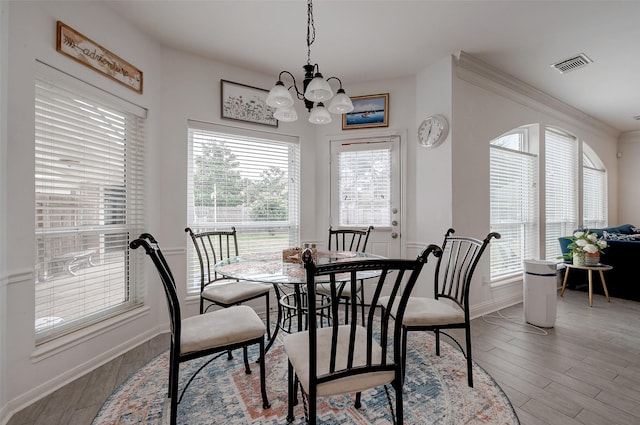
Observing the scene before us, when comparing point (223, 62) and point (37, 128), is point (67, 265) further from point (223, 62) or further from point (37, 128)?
point (223, 62)

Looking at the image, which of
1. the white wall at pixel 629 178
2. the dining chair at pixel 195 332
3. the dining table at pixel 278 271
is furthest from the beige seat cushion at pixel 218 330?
the white wall at pixel 629 178

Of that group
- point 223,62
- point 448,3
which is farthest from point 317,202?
point 448,3

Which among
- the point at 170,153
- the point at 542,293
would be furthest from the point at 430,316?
the point at 170,153

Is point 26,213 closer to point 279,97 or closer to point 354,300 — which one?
point 279,97

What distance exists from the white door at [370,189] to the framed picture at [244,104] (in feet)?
3.10

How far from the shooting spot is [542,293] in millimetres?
3000

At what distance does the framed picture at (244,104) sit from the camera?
322cm

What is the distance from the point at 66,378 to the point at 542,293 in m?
4.18

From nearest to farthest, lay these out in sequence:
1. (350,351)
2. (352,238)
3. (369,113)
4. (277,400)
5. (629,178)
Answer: (350,351), (277,400), (352,238), (369,113), (629,178)

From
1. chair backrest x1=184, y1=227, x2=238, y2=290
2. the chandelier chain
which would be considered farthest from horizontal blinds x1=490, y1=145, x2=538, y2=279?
chair backrest x1=184, y1=227, x2=238, y2=290

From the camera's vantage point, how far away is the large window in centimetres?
380

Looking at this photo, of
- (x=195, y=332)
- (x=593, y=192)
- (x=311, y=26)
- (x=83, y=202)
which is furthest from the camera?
(x=593, y=192)

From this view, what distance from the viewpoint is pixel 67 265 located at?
84.2 inches

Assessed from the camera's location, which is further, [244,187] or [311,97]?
[244,187]
